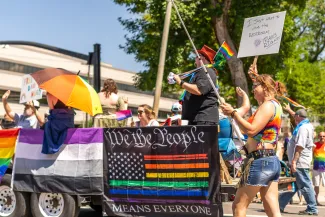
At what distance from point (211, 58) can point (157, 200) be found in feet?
6.34

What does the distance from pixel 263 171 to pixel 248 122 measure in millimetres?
502

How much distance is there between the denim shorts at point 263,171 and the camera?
572 centimetres

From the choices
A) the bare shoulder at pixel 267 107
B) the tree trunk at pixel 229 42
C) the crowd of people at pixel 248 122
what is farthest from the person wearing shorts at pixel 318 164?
the tree trunk at pixel 229 42

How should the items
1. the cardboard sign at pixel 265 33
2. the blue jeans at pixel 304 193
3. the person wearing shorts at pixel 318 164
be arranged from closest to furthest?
the cardboard sign at pixel 265 33 → the blue jeans at pixel 304 193 → the person wearing shorts at pixel 318 164

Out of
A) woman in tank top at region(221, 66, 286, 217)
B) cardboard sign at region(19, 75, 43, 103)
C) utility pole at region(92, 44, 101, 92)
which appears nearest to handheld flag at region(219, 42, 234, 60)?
woman in tank top at region(221, 66, 286, 217)

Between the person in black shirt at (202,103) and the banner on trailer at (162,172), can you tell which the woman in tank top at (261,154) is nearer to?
the banner on trailer at (162,172)

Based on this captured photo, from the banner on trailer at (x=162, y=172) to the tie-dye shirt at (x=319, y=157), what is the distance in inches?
248

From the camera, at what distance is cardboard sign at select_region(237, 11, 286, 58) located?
6.91m

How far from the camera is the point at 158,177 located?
7102mm

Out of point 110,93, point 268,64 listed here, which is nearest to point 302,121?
point 110,93

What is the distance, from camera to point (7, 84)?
62969 millimetres

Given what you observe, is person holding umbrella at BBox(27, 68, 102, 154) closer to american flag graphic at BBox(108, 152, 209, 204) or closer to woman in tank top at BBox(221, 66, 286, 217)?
american flag graphic at BBox(108, 152, 209, 204)

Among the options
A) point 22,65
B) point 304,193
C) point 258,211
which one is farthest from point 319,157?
point 22,65

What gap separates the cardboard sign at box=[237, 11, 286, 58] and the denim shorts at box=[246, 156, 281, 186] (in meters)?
1.60
